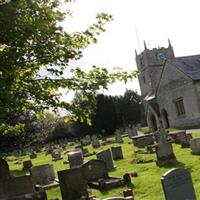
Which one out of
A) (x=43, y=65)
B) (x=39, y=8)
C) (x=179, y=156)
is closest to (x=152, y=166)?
(x=179, y=156)

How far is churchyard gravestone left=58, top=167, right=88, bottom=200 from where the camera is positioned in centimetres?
1244

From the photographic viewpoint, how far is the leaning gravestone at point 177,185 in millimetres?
8227

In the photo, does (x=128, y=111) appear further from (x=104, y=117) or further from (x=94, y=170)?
(x=94, y=170)

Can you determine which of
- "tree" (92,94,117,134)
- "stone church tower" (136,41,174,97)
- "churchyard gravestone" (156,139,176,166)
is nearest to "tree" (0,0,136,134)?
"churchyard gravestone" (156,139,176,166)

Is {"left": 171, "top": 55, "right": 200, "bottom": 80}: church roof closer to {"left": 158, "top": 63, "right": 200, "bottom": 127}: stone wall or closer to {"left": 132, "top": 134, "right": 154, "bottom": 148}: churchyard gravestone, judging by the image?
{"left": 158, "top": 63, "right": 200, "bottom": 127}: stone wall

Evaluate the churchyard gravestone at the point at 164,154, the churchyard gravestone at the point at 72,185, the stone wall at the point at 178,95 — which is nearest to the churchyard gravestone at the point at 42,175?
the churchyard gravestone at the point at 164,154

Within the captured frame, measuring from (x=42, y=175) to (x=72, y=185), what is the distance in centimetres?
590

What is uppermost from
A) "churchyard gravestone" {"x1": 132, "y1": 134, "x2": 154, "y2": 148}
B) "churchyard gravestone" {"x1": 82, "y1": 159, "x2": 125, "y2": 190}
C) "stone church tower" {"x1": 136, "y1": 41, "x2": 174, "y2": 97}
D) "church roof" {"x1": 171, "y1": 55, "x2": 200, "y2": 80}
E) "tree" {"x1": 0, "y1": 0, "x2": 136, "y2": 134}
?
"stone church tower" {"x1": 136, "y1": 41, "x2": 174, "y2": 97}

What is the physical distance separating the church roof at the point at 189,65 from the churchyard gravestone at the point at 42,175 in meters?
20.8

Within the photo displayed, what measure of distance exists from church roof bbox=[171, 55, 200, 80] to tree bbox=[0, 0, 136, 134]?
2727cm

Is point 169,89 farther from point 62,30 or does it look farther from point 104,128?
point 62,30

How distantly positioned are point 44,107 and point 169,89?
105 feet

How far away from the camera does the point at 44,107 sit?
31.0 feet

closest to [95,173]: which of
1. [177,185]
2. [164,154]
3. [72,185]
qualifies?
[164,154]
